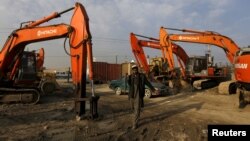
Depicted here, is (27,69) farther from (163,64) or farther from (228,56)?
(163,64)

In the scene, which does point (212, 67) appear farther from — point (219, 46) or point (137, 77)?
point (137, 77)

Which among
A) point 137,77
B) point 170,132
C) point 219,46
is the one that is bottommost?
point 170,132

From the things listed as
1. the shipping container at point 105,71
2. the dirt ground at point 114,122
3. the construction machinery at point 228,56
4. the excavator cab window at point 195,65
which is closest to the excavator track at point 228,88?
the construction machinery at point 228,56

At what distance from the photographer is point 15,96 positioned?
18250 millimetres

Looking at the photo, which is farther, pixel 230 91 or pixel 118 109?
pixel 230 91

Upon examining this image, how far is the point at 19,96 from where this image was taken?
18312mm

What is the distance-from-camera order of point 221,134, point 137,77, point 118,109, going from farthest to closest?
point 118,109 < point 137,77 < point 221,134

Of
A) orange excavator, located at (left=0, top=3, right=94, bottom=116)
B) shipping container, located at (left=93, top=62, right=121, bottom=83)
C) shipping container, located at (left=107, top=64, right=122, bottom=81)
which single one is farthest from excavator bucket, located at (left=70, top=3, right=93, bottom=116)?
shipping container, located at (left=107, top=64, right=122, bottom=81)

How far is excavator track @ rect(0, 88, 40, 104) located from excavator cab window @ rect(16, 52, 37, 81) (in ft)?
4.47

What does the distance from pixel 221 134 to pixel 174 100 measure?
12997 millimetres

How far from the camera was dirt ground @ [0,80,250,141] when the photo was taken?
10.9 metres

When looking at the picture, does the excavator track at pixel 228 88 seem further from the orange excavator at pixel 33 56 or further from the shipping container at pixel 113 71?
the shipping container at pixel 113 71

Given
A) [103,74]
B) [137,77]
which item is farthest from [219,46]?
[103,74]

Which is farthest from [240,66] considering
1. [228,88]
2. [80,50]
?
[80,50]
